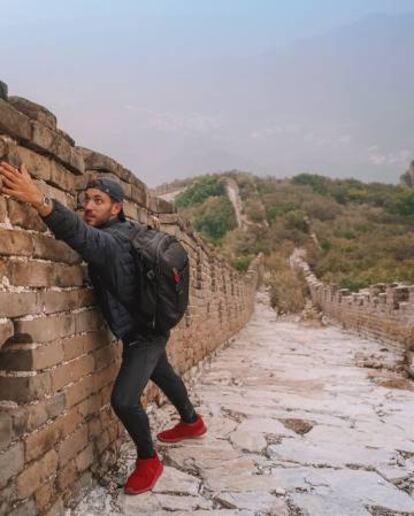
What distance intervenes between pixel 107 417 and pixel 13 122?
2.04m

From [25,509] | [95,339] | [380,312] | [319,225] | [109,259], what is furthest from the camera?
[319,225]

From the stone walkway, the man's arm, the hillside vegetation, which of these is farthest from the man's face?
the hillside vegetation

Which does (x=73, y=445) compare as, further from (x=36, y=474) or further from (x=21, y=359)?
(x=21, y=359)

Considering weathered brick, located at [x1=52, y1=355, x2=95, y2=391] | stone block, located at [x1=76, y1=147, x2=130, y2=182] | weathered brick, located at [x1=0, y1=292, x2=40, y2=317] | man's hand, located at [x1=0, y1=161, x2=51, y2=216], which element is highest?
stone block, located at [x1=76, y1=147, x2=130, y2=182]

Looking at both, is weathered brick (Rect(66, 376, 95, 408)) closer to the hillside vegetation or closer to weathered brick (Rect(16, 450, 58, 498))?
weathered brick (Rect(16, 450, 58, 498))

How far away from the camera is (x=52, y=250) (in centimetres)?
282

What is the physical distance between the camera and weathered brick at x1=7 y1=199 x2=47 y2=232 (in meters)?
→ 2.45

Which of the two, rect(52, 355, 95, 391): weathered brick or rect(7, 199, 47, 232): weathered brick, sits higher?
rect(7, 199, 47, 232): weathered brick

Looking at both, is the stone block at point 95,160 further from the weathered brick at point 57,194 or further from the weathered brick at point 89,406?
the weathered brick at point 89,406

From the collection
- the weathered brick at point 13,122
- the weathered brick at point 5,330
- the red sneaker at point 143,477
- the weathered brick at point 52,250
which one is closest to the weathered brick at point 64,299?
the weathered brick at point 52,250

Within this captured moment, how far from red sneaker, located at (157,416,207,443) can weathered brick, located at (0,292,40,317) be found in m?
1.82

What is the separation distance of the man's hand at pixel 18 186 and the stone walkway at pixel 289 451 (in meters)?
1.65

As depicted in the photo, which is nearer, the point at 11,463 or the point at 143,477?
the point at 11,463

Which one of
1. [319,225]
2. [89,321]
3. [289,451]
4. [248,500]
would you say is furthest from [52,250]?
[319,225]
